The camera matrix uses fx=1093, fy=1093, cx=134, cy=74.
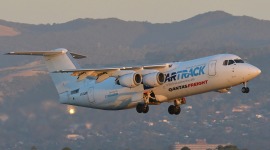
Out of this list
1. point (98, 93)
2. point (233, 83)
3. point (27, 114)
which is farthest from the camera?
point (27, 114)

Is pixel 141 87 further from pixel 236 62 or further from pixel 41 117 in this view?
pixel 41 117

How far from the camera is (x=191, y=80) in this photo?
215 feet

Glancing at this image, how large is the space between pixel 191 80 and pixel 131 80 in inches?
143

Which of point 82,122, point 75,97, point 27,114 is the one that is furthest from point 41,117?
point 75,97

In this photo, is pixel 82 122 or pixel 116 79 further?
pixel 82 122

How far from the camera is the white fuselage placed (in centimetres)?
6475

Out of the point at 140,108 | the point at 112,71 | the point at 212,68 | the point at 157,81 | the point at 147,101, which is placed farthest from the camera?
the point at 112,71

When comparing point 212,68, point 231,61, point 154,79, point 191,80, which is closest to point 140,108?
point 154,79

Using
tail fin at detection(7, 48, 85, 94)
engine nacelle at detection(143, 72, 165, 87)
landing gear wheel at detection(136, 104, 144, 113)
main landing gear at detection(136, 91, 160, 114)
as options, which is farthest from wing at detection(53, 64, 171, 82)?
tail fin at detection(7, 48, 85, 94)

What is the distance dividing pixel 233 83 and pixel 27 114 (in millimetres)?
64212

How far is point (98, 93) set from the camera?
70.6 meters

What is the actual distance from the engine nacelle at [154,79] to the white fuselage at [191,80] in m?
0.64

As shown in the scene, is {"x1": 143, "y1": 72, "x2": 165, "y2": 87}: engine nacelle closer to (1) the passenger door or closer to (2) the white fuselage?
(2) the white fuselage

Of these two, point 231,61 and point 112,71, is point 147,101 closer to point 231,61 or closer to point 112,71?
point 112,71
